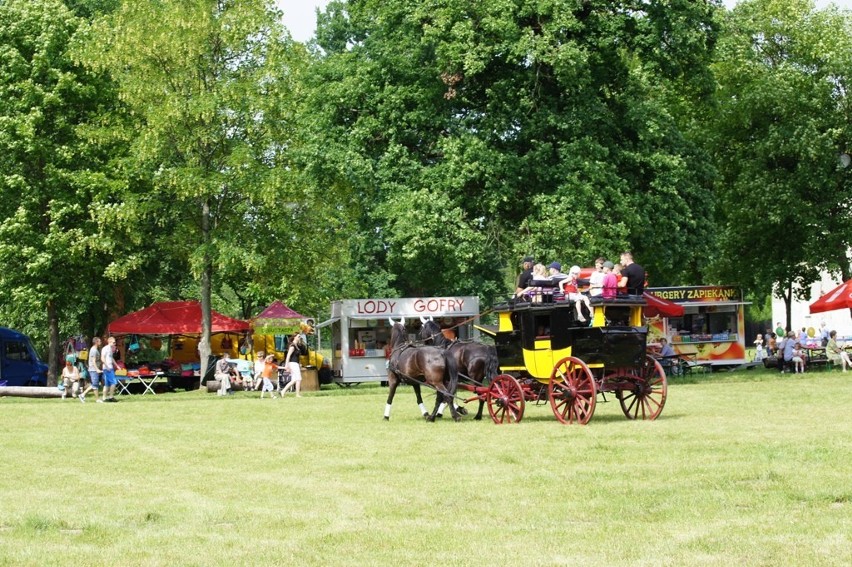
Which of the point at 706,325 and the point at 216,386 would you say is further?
the point at 706,325

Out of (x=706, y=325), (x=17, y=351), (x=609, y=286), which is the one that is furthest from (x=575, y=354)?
(x=17, y=351)

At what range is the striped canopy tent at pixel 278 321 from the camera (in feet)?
152

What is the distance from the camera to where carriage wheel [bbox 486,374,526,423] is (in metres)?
21.5

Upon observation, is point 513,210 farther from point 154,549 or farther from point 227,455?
point 154,549

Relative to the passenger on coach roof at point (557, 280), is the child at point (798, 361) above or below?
below

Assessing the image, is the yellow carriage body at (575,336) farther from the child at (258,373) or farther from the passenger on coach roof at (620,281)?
the child at (258,373)

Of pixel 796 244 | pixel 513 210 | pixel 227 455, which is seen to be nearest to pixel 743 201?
pixel 796 244

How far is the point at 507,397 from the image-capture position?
21609mm

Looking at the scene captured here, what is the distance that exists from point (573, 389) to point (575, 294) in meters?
1.45

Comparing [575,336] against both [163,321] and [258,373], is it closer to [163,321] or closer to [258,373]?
[258,373]

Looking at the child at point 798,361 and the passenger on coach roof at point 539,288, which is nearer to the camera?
the passenger on coach roof at point 539,288

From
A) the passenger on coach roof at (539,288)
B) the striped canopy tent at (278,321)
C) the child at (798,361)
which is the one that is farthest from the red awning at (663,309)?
the passenger on coach roof at (539,288)

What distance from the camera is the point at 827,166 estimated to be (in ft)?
154

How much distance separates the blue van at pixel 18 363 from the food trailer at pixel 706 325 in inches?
859
